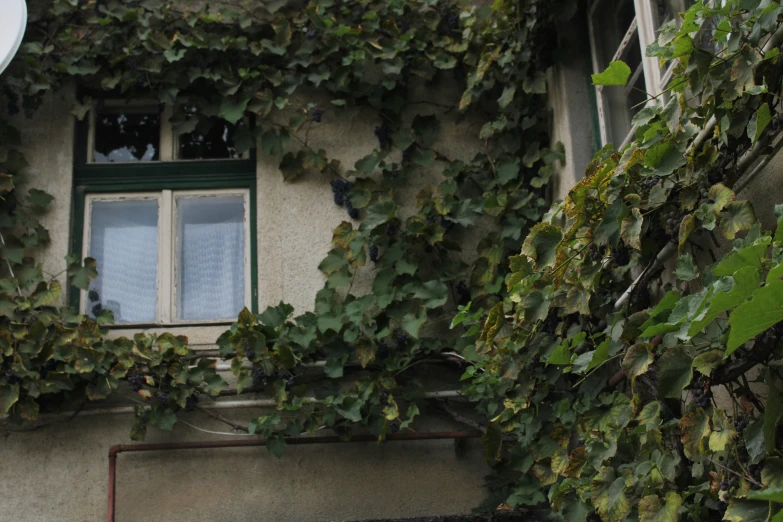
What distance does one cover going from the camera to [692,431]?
11.4ft

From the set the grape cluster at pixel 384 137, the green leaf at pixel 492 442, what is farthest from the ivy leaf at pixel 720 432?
the grape cluster at pixel 384 137

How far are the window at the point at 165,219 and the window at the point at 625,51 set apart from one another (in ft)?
6.36

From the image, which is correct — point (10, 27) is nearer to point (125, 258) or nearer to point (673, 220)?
point (125, 258)

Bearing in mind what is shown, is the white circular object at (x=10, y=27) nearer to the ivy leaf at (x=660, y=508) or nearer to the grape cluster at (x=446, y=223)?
the grape cluster at (x=446, y=223)

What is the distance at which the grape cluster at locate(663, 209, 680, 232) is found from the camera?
3.89 metres

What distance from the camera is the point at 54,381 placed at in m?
5.41

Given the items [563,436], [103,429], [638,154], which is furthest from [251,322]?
[638,154]

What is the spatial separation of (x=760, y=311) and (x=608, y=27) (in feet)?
10.3

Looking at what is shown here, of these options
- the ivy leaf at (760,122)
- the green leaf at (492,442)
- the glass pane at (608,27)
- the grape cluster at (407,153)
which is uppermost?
the glass pane at (608,27)

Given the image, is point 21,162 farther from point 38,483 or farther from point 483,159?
point 483,159

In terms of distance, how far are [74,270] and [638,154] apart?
3128 mm

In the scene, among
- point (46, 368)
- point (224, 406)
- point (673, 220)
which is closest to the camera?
point (673, 220)

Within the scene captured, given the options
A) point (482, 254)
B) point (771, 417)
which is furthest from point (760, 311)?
point (482, 254)

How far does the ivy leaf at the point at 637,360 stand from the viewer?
12.3 ft
